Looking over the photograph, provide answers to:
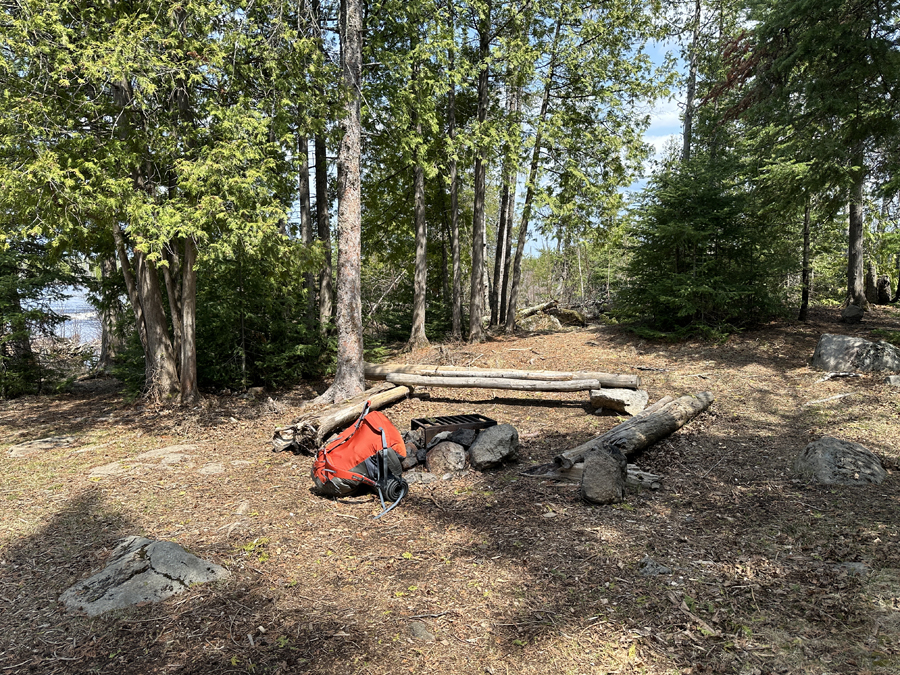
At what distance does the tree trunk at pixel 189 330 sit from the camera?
8446 millimetres

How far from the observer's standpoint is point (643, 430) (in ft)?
18.8

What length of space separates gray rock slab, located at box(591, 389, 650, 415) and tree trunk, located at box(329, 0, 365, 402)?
4.04 meters

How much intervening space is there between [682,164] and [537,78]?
4.55 metres

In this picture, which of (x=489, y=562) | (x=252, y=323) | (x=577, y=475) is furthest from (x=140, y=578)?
(x=252, y=323)

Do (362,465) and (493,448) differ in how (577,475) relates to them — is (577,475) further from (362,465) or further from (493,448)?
(362,465)

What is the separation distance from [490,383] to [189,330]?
5533 millimetres

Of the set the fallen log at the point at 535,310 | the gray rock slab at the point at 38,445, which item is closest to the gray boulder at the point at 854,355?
the fallen log at the point at 535,310

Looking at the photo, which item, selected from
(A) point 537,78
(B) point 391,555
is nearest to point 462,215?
(A) point 537,78

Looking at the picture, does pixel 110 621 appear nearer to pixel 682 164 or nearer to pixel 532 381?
pixel 532 381

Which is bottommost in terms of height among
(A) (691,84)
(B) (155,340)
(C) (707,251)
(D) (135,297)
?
(B) (155,340)

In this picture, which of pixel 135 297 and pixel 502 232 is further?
pixel 502 232

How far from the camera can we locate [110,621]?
10.0 ft

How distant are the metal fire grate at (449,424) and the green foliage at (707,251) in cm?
669

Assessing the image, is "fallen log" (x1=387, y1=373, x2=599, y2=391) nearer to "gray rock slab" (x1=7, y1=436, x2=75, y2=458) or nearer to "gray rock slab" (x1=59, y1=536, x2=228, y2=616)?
"gray rock slab" (x1=7, y1=436, x2=75, y2=458)
